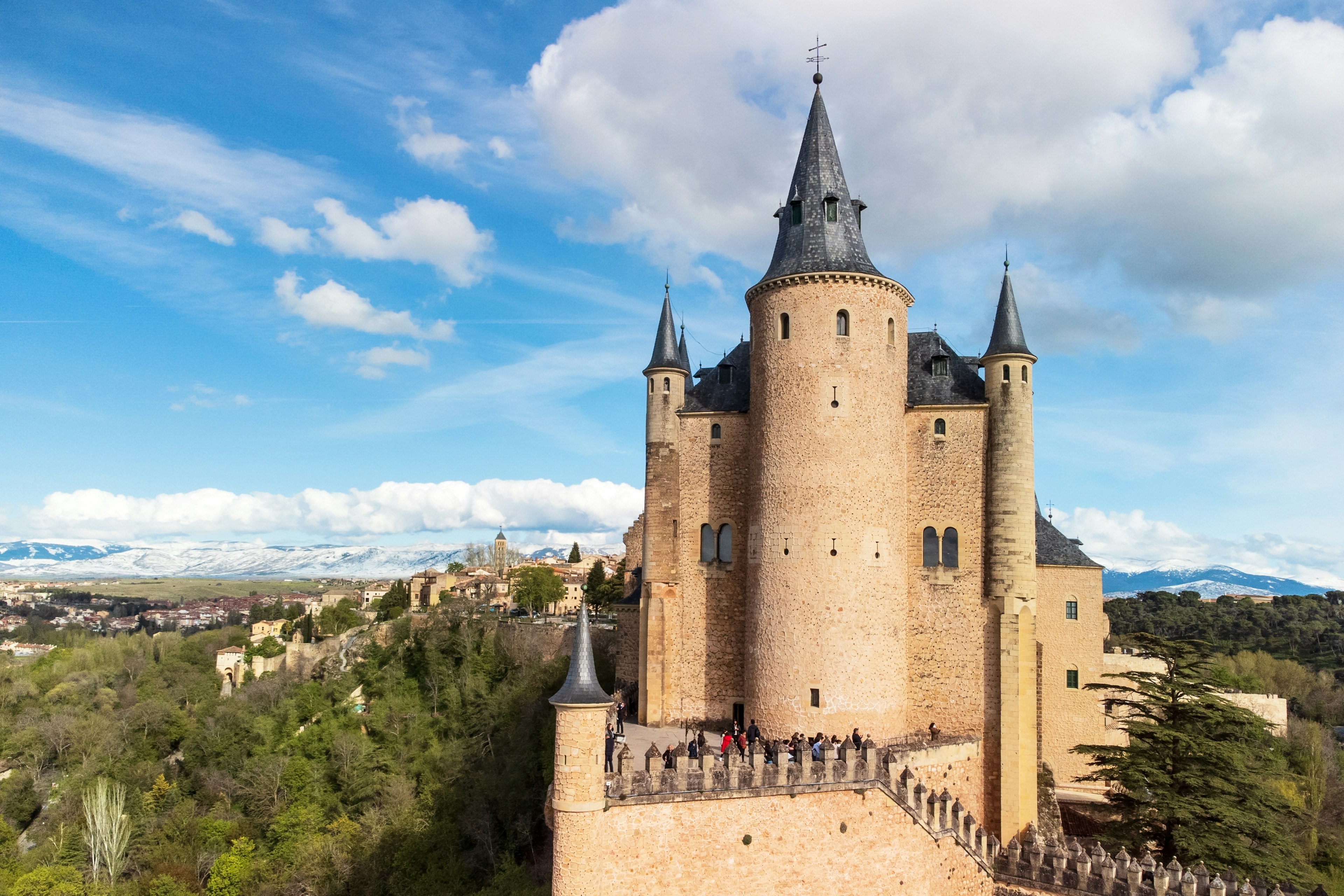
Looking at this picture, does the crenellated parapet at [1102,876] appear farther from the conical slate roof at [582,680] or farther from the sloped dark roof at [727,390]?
the sloped dark roof at [727,390]

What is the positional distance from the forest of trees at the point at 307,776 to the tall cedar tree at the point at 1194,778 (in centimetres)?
1828

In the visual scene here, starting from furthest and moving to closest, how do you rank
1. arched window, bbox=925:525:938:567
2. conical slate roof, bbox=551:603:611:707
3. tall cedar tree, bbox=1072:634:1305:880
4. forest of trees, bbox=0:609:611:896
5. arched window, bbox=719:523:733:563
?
forest of trees, bbox=0:609:611:896, arched window, bbox=719:523:733:563, arched window, bbox=925:525:938:567, tall cedar tree, bbox=1072:634:1305:880, conical slate roof, bbox=551:603:611:707

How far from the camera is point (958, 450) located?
2875 cm

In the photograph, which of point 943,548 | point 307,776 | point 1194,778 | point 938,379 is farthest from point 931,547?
point 307,776

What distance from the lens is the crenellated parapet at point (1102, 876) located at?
21.0 meters

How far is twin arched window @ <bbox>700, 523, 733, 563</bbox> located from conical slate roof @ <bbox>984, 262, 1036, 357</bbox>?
34.3 feet

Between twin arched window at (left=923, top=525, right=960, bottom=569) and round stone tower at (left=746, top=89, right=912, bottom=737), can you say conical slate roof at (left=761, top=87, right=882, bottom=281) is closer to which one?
round stone tower at (left=746, top=89, right=912, bottom=737)

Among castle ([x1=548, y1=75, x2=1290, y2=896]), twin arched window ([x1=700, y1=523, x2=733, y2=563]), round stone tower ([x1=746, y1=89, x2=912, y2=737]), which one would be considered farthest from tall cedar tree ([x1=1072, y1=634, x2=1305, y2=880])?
twin arched window ([x1=700, y1=523, x2=733, y2=563])

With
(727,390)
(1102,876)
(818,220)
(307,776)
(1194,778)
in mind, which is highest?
(818,220)

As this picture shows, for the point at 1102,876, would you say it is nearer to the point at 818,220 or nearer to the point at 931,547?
the point at 931,547

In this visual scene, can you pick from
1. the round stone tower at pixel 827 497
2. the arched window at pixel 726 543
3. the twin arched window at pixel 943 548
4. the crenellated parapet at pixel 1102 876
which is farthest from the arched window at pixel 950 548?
the crenellated parapet at pixel 1102 876

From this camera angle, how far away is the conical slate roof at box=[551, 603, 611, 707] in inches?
741

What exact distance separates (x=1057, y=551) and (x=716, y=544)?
13.7m

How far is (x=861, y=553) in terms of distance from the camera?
26.7 m
